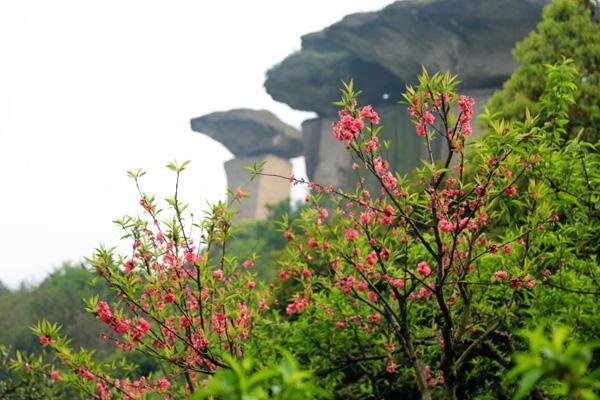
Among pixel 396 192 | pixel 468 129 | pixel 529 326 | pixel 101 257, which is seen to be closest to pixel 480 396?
pixel 529 326

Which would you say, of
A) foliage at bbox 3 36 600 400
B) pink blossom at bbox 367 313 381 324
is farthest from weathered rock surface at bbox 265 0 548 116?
pink blossom at bbox 367 313 381 324

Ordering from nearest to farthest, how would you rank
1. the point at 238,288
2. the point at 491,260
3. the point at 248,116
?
the point at 238,288, the point at 491,260, the point at 248,116

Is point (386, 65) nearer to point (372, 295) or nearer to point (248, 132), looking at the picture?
point (248, 132)

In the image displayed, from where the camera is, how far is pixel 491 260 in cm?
734

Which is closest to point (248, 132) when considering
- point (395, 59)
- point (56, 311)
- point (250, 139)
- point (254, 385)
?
point (250, 139)

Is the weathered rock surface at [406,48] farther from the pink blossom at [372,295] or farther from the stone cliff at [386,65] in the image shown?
the pink blossom at [372,295]

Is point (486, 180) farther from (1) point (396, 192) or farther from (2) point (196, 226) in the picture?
(2) point (196, 226)

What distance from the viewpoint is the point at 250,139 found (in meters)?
52.8

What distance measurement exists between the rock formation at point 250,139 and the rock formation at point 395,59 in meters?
5.93

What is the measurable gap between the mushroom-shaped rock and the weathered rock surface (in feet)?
24.4

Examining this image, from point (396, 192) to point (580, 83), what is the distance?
Result: 10.3m

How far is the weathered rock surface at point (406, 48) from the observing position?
36.2 meters

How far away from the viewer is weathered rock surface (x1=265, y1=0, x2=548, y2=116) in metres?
36.2

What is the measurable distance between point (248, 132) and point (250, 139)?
24.7 inches
